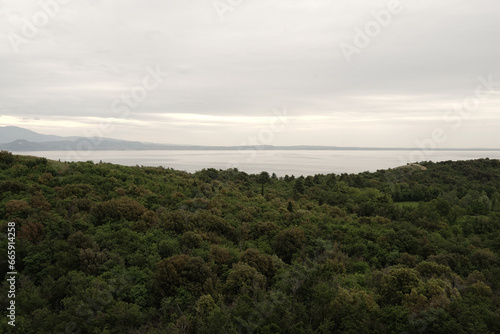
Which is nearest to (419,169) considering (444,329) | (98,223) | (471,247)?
(471,247)

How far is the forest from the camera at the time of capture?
14023mm

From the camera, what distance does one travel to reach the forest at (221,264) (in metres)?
14.0

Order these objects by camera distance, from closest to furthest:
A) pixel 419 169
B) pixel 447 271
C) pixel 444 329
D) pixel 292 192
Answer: pixel 444 329 < pixel 447 271 < pixel 292 192 < pixel 419 169

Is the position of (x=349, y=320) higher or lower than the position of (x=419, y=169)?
lower

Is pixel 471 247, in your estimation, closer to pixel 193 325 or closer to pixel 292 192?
pixel 193 325

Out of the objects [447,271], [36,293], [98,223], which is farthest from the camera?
[98,223]

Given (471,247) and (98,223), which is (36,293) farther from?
(471,247)

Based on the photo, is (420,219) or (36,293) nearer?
(36,293)

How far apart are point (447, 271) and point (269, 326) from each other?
14.5 meters

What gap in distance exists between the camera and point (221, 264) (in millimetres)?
19797

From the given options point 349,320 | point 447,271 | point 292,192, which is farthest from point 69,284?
point 292,192

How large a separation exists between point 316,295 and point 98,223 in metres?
19.2

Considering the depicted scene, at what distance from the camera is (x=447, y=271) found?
20094mm

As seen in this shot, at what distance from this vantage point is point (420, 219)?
32.0 meters
